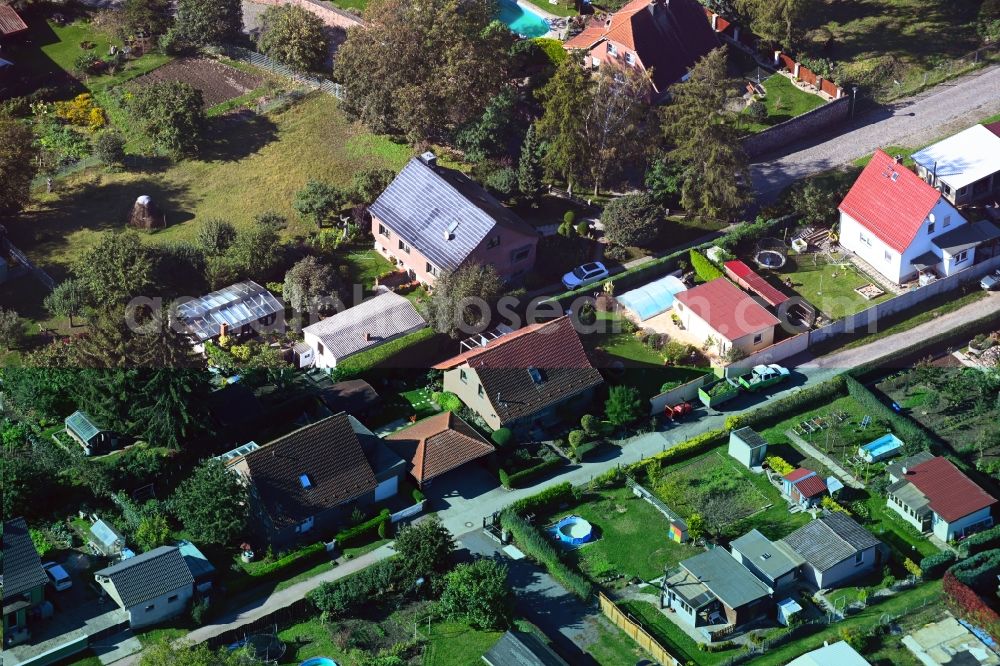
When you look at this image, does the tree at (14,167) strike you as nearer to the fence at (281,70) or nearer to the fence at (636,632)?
the fence at (281,70)

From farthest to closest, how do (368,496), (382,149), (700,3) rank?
(700,3) < (382,149) < (368,496)

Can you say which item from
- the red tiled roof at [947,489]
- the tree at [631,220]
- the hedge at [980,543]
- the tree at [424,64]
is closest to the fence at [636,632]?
the hedge at [980,543]

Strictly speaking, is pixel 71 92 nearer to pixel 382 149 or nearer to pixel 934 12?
pixel 382 149

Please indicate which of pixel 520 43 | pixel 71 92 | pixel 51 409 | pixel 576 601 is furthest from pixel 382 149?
pixel 576 601

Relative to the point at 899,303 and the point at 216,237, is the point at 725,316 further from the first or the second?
the point at 216,237

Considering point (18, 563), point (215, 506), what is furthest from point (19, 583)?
point (215, 506)

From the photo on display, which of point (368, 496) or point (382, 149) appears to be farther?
point (382, 149)
